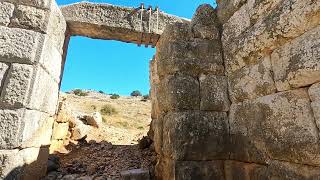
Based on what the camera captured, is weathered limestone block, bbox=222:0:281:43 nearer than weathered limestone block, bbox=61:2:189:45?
Yes

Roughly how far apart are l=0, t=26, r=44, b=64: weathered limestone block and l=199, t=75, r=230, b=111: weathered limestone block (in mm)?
2211

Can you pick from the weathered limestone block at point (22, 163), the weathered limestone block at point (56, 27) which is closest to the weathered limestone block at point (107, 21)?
the weathered limestone block at point (56, 27)

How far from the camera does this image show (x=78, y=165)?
443 cm

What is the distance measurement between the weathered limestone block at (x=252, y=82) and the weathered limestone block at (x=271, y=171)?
2.25 ft

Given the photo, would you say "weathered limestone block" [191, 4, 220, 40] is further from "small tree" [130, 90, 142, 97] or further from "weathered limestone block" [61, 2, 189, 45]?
"small tree" [130, 90, 142, 97]

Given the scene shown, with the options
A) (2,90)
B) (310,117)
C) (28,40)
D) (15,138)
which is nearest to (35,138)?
(15,138)

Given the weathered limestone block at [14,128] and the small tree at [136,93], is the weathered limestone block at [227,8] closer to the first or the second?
the weathered limestone block at [14,128]

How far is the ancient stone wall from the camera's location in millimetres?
2688

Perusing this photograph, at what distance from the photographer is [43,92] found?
3.21 metres

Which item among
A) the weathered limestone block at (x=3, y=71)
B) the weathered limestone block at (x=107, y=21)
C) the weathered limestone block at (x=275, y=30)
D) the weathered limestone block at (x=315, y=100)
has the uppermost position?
the weathered limestone block at (x=107, y=21)

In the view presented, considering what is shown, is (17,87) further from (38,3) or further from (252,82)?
(252,82)

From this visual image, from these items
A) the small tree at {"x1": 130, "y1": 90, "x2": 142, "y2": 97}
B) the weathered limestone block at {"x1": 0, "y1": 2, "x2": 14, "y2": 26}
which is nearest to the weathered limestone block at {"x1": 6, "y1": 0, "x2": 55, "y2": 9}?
the weathered limestone block at {"x1": 0, "y1": 2, "x2": 14, "y2": 26}

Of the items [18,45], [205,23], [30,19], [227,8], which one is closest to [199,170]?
[205,23]

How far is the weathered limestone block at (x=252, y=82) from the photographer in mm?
2260
